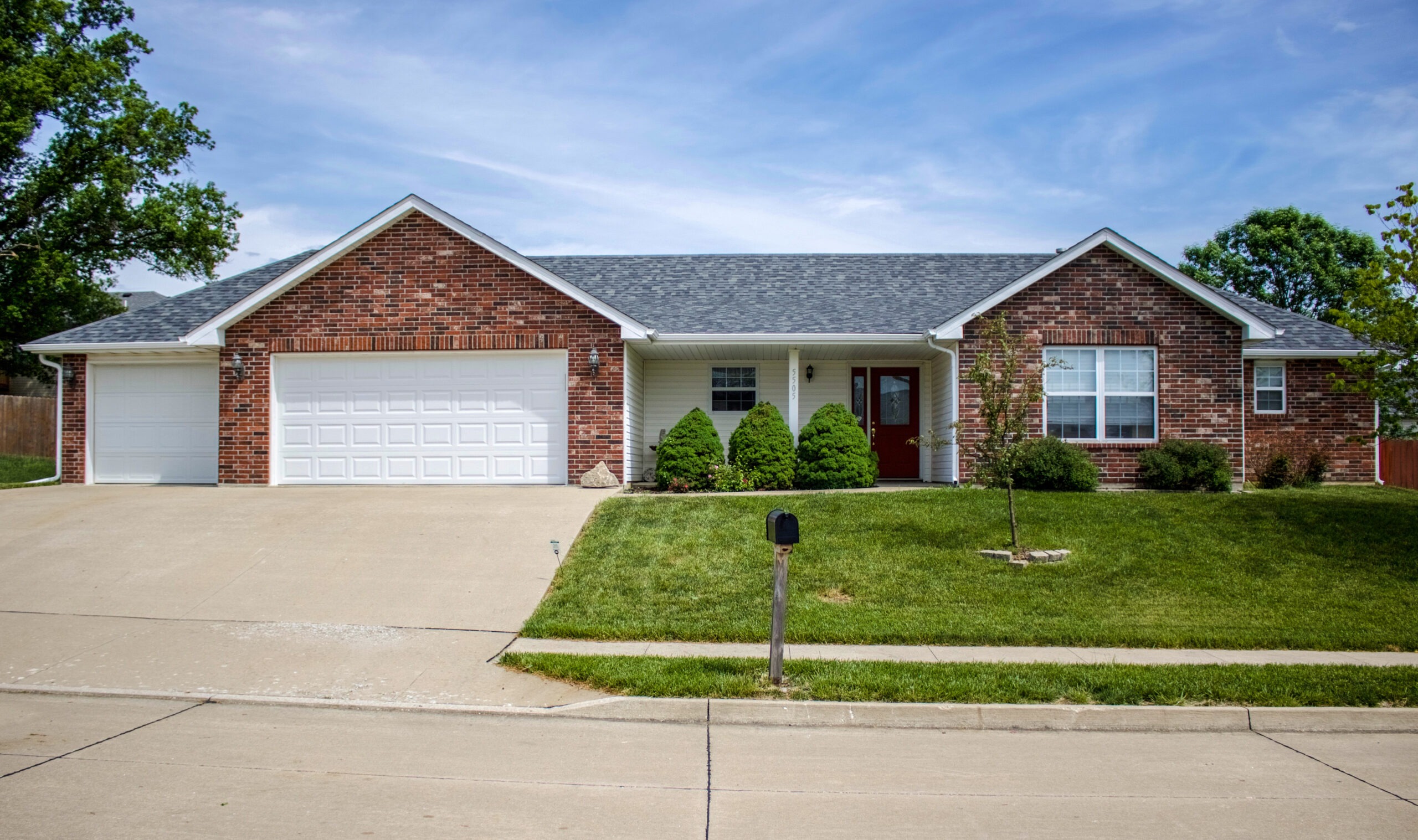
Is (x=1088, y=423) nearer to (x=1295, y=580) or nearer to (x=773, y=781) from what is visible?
(x=1295, y=580)

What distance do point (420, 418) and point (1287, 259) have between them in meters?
34.2

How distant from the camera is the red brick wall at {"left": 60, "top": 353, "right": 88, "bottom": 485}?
1738cm

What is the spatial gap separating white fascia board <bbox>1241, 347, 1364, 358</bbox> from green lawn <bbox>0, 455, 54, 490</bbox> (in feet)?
81.0

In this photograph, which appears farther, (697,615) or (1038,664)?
(697,615)

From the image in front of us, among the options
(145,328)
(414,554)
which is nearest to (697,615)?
(414,554)

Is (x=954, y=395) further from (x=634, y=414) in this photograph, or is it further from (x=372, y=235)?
(x=372, y=235)

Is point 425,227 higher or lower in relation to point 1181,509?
higher

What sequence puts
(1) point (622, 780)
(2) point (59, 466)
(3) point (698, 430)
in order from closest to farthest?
1. (1) point (622, 780)
2. (3) point (698, 430)
3. (2) point (59, 466)

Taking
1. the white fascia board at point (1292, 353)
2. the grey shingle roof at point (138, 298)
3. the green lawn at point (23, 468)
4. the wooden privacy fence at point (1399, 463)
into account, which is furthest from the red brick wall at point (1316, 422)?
the grey shingle roof at point (138, 298)

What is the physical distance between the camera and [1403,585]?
1082cm

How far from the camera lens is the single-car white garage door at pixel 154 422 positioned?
1731cm

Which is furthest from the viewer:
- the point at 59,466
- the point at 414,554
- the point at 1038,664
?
the point at 59,466

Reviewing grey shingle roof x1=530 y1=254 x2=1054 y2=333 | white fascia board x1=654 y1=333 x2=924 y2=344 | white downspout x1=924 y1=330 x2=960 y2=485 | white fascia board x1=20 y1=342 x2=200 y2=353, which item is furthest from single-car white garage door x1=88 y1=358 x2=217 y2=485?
white downspout x1=924 y1=330 x2=960 y2=485

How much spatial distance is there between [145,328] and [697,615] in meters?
13.6
